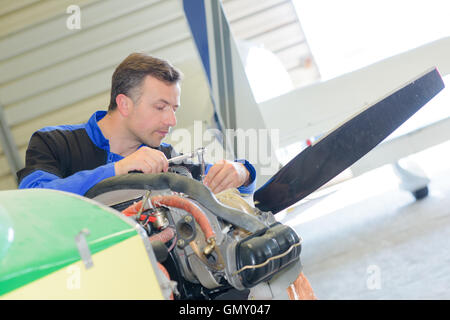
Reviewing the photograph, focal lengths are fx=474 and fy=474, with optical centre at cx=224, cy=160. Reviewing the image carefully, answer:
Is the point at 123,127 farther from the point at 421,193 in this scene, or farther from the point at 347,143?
the point at 421,193

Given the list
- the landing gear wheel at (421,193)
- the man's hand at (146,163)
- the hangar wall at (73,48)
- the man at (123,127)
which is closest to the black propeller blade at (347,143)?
the man's hand at (146,163)

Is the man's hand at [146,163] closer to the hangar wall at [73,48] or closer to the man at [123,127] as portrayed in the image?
the man at [123,127]

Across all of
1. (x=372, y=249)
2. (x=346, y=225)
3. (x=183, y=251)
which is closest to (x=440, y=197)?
(x=346, y=225)

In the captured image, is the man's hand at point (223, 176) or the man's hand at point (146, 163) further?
the man's hand at point (223, 176)

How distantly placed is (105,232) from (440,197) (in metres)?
3.18

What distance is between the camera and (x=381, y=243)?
2.71m

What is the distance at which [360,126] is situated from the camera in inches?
44.9

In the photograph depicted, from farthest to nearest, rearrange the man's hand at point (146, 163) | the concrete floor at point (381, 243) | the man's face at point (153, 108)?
the concrete floor at point (381, 243) → the man's face at point (153, 108) → the man's hand at point (146, 163)

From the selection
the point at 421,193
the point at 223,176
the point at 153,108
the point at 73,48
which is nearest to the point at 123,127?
the point at 153,108

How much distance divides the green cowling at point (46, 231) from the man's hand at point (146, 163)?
0.29 meters

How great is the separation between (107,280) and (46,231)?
108 mm

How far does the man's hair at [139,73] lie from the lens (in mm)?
1803

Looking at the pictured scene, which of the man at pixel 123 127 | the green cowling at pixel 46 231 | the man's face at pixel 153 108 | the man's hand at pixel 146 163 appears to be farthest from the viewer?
the man's face at pixel 153 108

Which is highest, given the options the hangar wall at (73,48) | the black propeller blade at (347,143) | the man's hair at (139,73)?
the hangar wall at (73,48)
